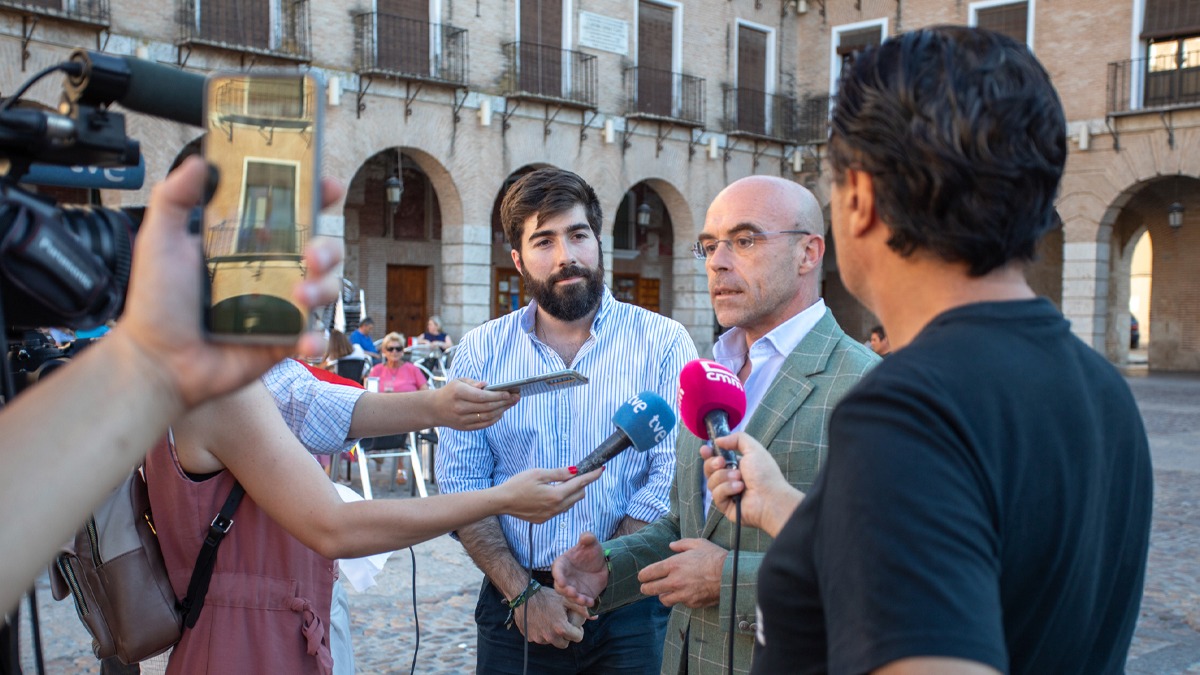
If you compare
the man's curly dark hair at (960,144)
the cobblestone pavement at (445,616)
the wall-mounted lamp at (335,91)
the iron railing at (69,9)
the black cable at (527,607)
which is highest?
the iron railing at (69,9)

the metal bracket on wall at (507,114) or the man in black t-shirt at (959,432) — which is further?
the metal bracket on wall at (507,114)

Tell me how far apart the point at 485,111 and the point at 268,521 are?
711 inches

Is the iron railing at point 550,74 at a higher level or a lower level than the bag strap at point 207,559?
higher

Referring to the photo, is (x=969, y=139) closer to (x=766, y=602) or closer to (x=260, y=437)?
(x=766, y=602)

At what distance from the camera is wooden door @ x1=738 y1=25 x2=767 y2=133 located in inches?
950

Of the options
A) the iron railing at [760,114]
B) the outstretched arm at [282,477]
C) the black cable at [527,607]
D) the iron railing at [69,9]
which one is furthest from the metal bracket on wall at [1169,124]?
the outstretched arm at [282,477]

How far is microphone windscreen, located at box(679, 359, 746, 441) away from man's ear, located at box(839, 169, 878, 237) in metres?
0.75

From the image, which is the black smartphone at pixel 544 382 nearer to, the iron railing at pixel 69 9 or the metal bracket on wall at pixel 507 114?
the iron railing at pixel 69 9

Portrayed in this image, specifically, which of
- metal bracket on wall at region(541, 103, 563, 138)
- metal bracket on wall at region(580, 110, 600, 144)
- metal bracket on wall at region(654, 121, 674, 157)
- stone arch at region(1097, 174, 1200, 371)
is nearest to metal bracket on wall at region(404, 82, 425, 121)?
metal bracket on wall at region(541, 103, 563, 138)

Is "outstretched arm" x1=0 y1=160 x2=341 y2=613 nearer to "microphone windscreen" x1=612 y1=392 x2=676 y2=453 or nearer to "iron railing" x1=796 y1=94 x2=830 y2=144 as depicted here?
"microphone windscreen" x1=612 y1=392 x2=676 y2=453

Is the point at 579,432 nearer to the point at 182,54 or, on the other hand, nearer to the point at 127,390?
the point at 127,390

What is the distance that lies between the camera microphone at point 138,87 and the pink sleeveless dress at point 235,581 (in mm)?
1047

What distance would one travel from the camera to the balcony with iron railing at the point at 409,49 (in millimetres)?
17922

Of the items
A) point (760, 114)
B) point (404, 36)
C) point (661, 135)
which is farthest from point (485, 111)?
point (760, 114)
